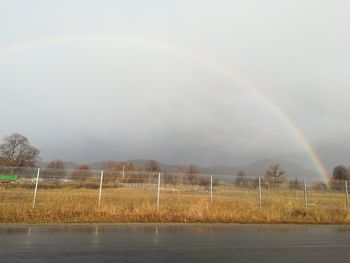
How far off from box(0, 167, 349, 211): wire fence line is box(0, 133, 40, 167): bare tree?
2134 inches

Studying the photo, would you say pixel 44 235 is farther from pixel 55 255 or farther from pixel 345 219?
pixel 345 219

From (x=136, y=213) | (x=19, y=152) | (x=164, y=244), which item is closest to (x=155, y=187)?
(x=136, y=213)

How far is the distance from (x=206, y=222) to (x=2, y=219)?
341 inches

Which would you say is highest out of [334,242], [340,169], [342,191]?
[340,169]

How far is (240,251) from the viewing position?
9.40 m

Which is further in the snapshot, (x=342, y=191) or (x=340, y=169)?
(x=340, y=169)

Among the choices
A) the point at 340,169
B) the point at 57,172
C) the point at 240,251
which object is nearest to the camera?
the point at 240,251

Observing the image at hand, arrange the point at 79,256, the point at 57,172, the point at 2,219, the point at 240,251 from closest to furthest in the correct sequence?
1. the point at 79,256
2. the point at 240,251
3. the point at 2,219
4. the point at 57,172

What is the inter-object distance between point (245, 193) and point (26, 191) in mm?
15175

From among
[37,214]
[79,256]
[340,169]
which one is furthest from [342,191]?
[340,169]

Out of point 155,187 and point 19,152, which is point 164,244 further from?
point 19,152

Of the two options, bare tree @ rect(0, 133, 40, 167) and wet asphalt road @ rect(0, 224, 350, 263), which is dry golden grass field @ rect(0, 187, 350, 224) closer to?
wet asphalt road @ rect(0, 224, 350, 263)

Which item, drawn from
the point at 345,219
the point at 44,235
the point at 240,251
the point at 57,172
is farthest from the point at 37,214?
the point at 345,219

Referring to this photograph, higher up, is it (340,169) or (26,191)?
(340,169)
